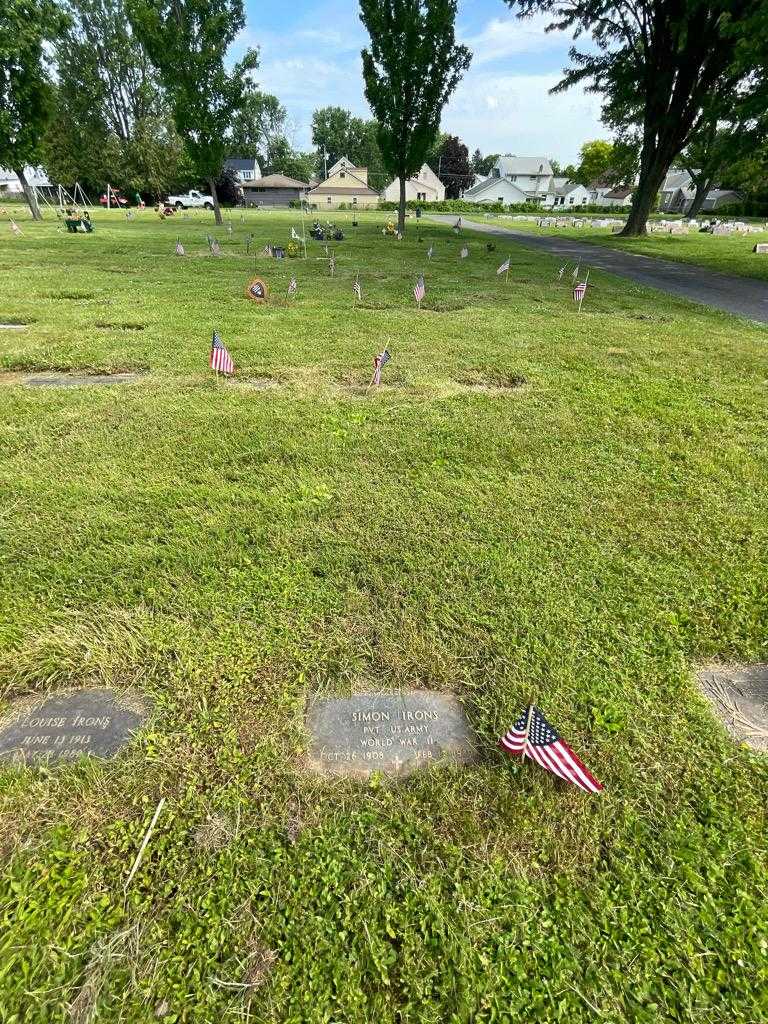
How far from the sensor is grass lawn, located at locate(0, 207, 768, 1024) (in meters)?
1.26

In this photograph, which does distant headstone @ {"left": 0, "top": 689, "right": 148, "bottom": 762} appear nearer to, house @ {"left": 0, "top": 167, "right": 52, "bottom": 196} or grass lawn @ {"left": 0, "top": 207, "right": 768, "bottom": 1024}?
grass lawn @ {"left": 0, "top": 207, "right": 768, "bottom": 1024}

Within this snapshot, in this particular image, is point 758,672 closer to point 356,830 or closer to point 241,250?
point 356,830

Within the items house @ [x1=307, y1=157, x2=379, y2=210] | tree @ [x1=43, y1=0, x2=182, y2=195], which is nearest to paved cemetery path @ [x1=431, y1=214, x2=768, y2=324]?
tree @ [x1=43, y1=0, x2=182, y2=195]

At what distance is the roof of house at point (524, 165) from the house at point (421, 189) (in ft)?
69.6

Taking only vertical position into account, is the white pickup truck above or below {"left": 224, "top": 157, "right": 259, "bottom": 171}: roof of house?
below

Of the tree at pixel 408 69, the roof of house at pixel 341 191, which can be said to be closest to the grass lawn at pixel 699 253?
the tree at pixel 408 69

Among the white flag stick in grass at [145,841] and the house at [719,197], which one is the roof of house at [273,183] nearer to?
the house at [719,197]

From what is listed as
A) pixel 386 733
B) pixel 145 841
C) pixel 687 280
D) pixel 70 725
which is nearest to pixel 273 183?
pixel 687 280

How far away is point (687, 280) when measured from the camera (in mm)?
12352

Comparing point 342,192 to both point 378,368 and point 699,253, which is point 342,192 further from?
point 378,368

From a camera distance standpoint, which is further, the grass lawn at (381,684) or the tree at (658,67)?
the tree at (658,67)

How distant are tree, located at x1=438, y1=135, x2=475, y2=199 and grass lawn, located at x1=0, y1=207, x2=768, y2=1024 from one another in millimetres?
95384

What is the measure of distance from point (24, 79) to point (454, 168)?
262 ft

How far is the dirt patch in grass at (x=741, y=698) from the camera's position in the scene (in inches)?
72.6
